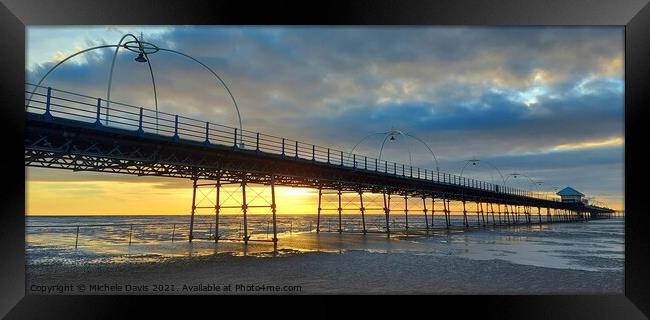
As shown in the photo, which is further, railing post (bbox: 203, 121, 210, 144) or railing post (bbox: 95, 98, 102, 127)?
railing post (bbox: 203, 121, 210, 144)

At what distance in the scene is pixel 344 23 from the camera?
42.7 ft

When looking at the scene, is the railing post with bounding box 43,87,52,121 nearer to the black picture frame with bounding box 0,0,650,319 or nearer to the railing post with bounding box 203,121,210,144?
the black picture frame with bounding box 0,0,650,319

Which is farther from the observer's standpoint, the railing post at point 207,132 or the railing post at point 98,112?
the railing post at point 207,132

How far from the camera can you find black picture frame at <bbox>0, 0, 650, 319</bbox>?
1284cm

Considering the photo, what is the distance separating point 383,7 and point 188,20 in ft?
17.4

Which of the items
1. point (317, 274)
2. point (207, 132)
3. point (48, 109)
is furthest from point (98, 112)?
point (317, 274)

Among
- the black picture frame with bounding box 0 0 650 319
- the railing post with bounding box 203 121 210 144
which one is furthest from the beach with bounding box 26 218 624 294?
the railing post with bounding box 203 121 210 144

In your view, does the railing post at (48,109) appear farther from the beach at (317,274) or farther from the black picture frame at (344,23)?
the beach at (317,274)

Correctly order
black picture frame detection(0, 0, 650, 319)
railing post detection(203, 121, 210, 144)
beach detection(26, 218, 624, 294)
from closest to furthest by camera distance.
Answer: black picture frame detection(0, 0, 650, 319), beach detection(26, 218, 624, 294), railing post detection(203, 121, 210, 144)

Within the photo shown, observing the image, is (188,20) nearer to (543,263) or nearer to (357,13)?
(357,13)

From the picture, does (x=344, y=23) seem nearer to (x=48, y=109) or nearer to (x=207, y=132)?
(x=48, y=109)

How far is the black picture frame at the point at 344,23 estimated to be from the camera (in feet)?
42.1

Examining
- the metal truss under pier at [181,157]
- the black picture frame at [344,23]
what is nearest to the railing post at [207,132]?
the metal truss under pier at [181,157]
